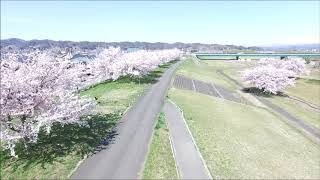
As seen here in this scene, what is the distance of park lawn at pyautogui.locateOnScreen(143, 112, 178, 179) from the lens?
25578 mm

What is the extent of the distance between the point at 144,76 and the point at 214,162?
6453 cm

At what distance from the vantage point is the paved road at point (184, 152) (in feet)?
85.4

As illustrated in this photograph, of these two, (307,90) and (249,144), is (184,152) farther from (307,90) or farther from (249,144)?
(307,90)

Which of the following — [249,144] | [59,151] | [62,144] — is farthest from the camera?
[249,144]

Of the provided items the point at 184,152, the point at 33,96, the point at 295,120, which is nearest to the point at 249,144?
the point at 184,152

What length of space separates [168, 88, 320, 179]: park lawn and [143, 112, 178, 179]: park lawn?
10.6ft

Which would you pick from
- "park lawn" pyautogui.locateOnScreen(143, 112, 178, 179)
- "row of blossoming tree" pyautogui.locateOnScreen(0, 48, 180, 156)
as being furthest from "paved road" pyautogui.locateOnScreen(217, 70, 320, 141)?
"row of blossoming tree" pyautogui.locateOnScreen(0, 48, 180, 156)

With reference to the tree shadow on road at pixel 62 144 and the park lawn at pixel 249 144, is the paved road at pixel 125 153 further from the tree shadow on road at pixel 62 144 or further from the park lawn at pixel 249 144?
the park lawn at pixel 249 144

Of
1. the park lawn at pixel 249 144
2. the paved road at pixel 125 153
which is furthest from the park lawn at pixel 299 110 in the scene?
the paved road at pixel 125 153

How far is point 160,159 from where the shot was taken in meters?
28.6

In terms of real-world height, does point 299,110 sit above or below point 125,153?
Result: below

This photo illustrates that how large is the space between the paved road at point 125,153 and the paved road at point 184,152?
2.61 m

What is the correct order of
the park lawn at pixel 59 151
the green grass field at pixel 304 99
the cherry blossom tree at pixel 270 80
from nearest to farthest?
the park lawn at pixel 59 151
the green grass field at pixel 304 99
the cherry blossom tree at pixel 270 80

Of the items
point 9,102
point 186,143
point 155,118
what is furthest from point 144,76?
point 9,102
